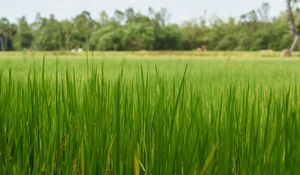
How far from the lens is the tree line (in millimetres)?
51656

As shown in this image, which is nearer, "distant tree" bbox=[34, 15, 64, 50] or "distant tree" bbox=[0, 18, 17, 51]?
"distant tree" bbox=[34, 15, 64, 50]

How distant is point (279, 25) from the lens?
5247cm

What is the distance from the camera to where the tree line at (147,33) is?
5166 centimetres

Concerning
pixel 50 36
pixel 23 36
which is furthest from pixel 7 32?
pixel 50 36

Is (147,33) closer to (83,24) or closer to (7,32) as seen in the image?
(83,24)

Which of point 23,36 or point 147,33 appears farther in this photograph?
point 23,36

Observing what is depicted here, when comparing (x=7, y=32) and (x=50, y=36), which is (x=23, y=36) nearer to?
(x=7, y=32)

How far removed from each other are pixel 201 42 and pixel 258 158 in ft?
188

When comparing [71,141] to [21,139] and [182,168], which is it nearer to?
[21,139]

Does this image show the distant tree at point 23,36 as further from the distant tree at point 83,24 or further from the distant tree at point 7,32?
Answer: the distant tree at point 83,24

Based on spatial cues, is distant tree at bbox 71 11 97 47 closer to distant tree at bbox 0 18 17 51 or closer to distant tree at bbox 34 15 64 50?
distant tree at bbox 34 15 64 50

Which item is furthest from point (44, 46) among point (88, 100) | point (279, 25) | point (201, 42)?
point (88, 100)

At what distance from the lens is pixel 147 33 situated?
52375mm

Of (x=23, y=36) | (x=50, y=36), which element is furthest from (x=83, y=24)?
(x=23, y=36)
